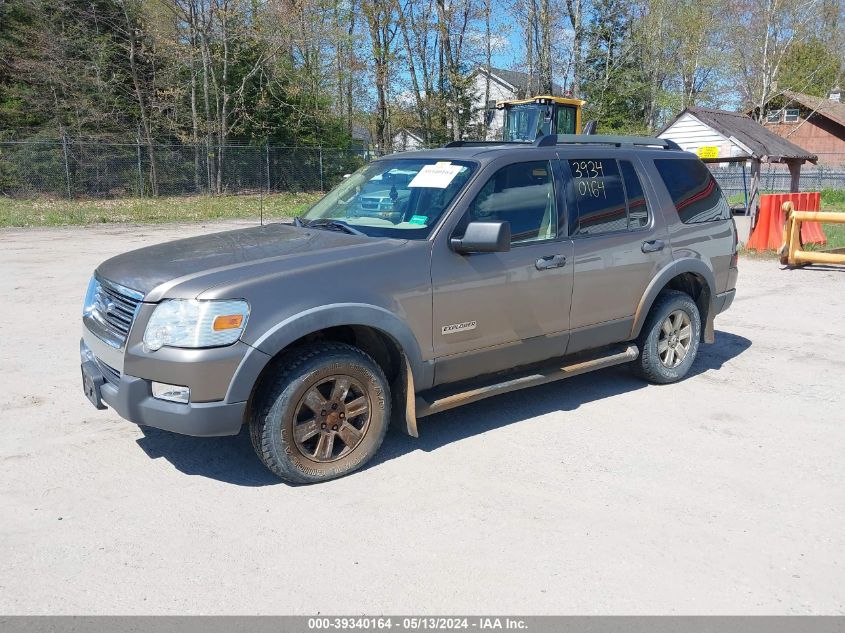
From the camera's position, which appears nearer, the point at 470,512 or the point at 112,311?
the point at 470,512

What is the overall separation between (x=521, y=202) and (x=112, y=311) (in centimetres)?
269

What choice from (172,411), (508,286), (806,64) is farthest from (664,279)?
(806,64)

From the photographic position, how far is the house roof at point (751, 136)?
1881cm

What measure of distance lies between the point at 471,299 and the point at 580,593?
6.46 feet

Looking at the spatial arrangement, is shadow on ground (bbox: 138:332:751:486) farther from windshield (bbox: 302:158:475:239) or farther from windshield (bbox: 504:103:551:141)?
windshield (bbox: 504:103:551:141)

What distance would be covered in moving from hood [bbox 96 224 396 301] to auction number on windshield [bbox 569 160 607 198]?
1.67m

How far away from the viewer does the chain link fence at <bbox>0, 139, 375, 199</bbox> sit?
2703 centimetres

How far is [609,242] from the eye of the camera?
5.35m

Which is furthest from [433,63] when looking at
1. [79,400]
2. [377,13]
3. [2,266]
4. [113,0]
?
[79,400]

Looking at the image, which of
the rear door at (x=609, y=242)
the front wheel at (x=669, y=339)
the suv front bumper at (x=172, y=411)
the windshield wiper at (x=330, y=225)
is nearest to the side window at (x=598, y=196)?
the rear door at (x=609, y=242)

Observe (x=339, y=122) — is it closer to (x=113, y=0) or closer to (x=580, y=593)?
(x=113, y=0)

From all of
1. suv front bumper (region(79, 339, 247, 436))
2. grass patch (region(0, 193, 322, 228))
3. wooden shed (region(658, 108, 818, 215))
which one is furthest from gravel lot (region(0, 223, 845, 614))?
grass patch (region(0, 193, 322, 228))

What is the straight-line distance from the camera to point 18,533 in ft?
11.8

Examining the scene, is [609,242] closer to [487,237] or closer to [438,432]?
[487,237]
